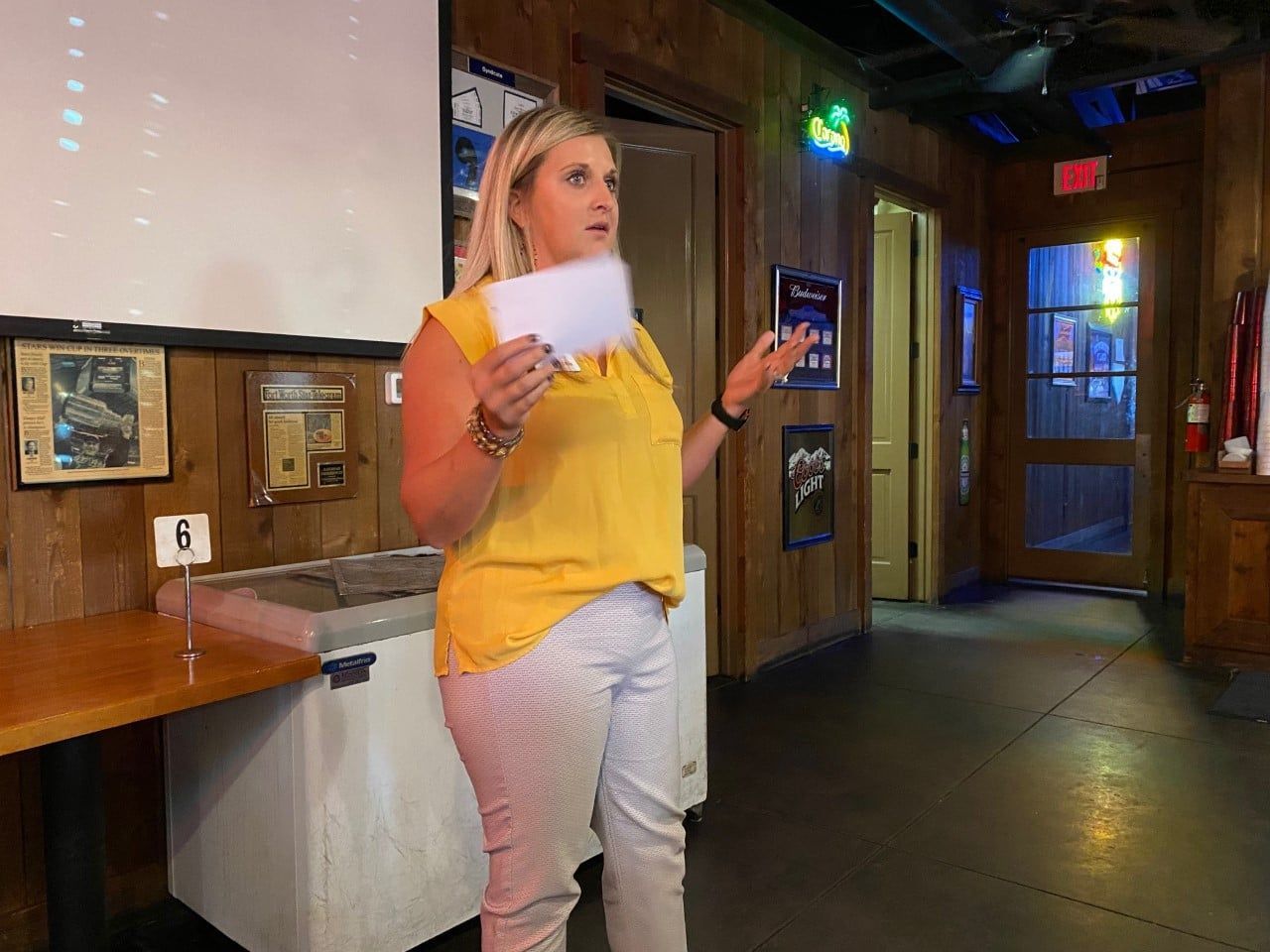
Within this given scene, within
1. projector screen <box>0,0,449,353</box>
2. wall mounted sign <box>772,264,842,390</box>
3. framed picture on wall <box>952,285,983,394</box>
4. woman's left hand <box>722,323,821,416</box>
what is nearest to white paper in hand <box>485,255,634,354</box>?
woman's left hand <box>722,323,821,416</box>

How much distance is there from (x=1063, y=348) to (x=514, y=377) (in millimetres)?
5667

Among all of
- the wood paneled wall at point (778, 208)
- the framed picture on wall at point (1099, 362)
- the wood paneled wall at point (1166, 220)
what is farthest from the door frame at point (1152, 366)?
the wood paneled wall at point (778, 208)

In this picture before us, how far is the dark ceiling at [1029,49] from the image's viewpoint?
3.47 metres

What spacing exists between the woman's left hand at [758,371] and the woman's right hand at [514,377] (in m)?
0.59

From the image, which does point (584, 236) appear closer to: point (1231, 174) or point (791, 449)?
point (791, 449)

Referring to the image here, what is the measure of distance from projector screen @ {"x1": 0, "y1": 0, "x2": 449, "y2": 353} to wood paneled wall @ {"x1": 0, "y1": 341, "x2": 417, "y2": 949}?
0.46ft

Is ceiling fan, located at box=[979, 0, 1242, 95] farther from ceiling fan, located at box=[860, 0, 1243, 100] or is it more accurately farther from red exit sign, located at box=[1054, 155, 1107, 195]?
red exit sign, located at box=[1054, 155, 1107, 195]

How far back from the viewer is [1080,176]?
5508mm

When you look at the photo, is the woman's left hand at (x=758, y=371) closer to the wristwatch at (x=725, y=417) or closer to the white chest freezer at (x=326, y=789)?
the wristwatch at (x=725, y=417)

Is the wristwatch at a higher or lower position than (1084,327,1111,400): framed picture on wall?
lower

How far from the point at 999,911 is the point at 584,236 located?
1.71m

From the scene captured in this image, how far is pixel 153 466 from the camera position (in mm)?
1937

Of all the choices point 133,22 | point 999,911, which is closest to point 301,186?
point 133,22

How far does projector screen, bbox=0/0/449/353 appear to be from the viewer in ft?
5.65
